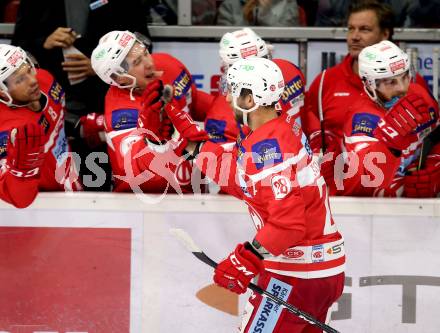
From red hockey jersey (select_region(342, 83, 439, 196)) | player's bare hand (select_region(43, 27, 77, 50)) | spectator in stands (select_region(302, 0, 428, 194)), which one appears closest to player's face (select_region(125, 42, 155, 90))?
player's bare hand (select_region(43, 27, 77, 50))

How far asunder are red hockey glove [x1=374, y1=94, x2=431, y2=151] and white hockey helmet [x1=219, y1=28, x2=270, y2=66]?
2.28 feet

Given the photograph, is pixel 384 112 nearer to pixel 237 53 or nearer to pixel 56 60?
pixel 237 53

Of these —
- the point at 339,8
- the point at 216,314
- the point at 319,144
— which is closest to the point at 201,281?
the point at 216,314

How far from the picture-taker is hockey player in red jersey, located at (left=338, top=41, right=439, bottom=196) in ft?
15.5

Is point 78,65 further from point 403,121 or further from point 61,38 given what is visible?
point 403,121

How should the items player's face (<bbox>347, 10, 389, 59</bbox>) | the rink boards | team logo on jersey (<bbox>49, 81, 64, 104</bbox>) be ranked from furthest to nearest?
player's face (<bbox>347, 10, 389, 59</bbox>) → team logo on jersey (<bbox>49, 81, 64, 104</bbox>) → the rink boards

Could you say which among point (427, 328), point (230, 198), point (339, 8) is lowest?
point (427, 328)

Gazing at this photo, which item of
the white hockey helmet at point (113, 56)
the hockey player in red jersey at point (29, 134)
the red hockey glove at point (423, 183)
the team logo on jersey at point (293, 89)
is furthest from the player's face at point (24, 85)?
the red hockey glove at point (423, 183)

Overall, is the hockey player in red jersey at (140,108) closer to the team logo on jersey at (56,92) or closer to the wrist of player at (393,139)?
the team logo on jersey at (56,92)

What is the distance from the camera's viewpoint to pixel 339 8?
5.88m

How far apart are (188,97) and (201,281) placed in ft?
3.44

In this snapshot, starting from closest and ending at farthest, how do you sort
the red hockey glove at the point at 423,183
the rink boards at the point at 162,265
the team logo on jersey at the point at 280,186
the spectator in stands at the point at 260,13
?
1. the team logo on jersey at the point at 280,186
2. the rink boards at the point at 162,265
3. the red hockey glove at the point at 423,183
4. the spectator in stands at the point at 260,13

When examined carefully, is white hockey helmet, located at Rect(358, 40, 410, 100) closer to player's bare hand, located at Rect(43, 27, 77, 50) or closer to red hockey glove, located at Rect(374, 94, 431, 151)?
red hockey glove, located at Rect(374, 94, 431, 151)

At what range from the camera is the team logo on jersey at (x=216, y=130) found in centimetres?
496
